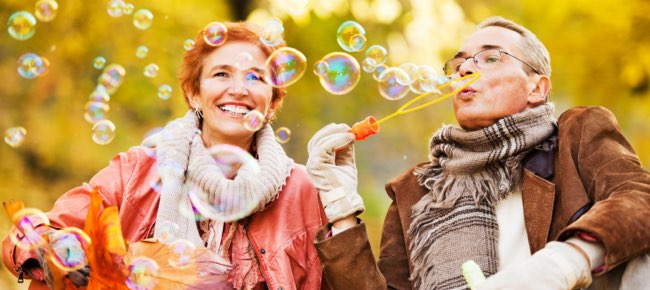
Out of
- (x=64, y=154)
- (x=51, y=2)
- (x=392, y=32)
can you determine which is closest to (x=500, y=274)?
(x=51, y=2)

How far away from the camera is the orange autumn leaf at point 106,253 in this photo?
246 centimetres

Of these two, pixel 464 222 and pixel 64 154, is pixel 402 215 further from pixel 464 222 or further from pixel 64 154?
pixel 64 154

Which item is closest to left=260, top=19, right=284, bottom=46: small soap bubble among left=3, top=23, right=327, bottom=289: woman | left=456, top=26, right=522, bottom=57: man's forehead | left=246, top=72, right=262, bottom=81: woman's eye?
left=3, top=23, right=327, bottom=289: woman

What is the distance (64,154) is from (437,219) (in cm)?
484

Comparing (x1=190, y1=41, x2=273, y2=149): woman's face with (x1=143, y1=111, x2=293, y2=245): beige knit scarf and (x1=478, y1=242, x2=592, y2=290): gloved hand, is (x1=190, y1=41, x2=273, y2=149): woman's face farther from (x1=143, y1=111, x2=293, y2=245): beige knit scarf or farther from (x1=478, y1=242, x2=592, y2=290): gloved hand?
(x1=478, y1=242, x2=592, y2=290): gloved hand

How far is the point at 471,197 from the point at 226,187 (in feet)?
2.62

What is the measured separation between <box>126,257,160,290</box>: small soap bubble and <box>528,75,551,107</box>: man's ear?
4.38ft

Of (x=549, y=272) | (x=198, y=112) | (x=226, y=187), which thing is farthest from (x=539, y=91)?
(x=198, y=112)

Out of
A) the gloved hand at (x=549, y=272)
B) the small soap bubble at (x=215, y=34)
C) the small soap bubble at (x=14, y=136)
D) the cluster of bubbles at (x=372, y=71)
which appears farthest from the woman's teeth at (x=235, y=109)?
the gloved hand at (x=549, y=272)

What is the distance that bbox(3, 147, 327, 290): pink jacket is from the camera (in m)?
2.86

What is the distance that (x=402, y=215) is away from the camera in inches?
117

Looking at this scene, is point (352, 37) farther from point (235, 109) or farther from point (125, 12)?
point (125, 12)

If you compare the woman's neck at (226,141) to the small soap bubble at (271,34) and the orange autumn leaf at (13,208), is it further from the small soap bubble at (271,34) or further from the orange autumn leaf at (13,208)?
the orange autumn leaf at (13,208)

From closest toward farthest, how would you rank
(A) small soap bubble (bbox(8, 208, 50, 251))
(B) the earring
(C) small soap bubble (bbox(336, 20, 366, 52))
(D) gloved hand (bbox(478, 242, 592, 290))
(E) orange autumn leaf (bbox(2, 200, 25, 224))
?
(D) gloved hand (bbox(478, 242, 592, 290))
(E) orange autumn leaf (bbox(2, 200, 25, 224))
(A) small soap bubble (bbox(8, 208, 50, 251))
(B) the earring
(C) small soap bubble (bbox(336, 20, 366, 52))
